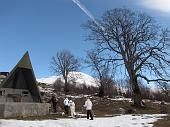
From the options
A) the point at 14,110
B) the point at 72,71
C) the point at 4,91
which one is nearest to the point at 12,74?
the point at 4,91

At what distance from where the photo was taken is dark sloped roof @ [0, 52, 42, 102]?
32.2m

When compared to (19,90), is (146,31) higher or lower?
higher

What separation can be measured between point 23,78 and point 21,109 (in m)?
6.00

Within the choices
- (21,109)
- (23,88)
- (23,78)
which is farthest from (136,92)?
(21,109)

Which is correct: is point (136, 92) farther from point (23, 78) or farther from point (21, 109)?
point (21, 109)

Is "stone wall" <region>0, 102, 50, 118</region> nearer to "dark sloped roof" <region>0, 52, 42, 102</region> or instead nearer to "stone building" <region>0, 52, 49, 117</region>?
"stone building" <region>0, 52, 49, 117</region>

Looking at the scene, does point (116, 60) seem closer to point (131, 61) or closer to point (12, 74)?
point (131, 61)

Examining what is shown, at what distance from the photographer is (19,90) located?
3325 centimetres

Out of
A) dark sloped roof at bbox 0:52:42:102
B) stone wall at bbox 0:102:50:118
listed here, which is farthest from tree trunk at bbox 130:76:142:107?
stone wall at bbox 0:102:50:118

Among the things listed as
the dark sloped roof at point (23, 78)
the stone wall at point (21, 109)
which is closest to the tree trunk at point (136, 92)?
the dark sloped roof at point (23, 78)

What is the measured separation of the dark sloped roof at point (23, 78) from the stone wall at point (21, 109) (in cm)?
348

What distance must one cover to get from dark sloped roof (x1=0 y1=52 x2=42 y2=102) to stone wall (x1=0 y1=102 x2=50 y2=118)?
11.4 feet

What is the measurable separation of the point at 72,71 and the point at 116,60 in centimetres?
3384

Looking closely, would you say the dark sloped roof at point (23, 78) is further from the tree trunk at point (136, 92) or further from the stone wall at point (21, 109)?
the tree trunk at point (136, 92)
